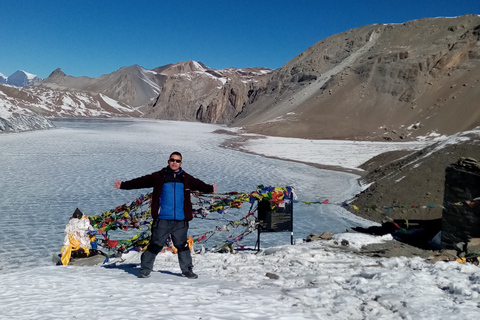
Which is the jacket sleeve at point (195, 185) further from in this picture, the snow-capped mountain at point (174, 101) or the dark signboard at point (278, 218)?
the snow-capped mountain at point (174, 101)

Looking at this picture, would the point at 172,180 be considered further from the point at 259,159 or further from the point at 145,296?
the point at 259,159

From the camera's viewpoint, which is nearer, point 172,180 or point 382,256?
point 172,180

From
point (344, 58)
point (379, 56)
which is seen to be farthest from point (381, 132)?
point (344, 58)

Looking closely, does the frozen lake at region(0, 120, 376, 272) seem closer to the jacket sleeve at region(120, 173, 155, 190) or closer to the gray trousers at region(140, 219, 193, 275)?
the gray trousers at region(140, 219, 193, 275)

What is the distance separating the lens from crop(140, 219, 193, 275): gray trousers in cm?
504

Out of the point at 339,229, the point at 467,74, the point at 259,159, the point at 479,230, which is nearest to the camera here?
the point at 479,230

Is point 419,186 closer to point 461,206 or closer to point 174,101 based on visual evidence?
point 461,206

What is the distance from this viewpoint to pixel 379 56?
58.4 m

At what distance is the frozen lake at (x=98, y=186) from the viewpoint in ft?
31.6

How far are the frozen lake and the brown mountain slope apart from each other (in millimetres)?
22150

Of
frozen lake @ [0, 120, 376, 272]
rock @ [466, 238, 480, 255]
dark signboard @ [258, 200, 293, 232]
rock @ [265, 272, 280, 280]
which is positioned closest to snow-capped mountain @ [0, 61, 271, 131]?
frozen lake @ [0, 120, 376, 272]

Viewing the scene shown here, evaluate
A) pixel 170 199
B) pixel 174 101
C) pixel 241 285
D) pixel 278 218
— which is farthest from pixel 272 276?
pixel 174 101

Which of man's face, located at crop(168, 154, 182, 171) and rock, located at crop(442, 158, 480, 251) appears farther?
rock, located at crop(442, 158, 480, 251)

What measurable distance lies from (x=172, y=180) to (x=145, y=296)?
1.36 m
